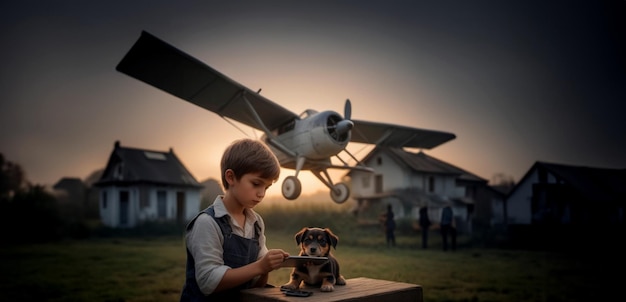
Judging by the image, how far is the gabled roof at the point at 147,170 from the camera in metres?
8.70

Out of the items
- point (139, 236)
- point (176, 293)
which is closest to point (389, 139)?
point (176, 293)

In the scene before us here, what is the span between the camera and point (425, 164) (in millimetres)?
7223

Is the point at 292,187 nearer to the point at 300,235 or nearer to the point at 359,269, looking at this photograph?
the point at 359,269

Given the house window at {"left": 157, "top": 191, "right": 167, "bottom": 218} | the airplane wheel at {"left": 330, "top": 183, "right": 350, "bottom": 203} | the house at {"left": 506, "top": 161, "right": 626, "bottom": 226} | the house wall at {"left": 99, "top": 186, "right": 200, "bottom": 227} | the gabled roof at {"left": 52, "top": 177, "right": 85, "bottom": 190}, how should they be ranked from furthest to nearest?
the house window at {"left": 157, "top": 191, "right": 167, "bottom": 218} → the house wall at {"left": 99, "top": 186, "right": 200, "bottom": 227} → the gabled roof at {"left": 52, "top": 177, "right": 85, "bottom": 190} → the house at {"left": 506, "top": 161, "right": 626, "bottom": 226} → the airplane wheel at {"left": 330, "top": 183, "right": 350, "bottom": 203}

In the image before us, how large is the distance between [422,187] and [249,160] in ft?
18.5

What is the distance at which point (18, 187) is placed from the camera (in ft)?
22.8

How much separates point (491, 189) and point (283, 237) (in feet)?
10.7

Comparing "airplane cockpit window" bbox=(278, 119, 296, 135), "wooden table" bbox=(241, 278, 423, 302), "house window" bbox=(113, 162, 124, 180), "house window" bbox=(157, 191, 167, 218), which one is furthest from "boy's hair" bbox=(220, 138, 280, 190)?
"house window" bbox=(113, 162, 124, 180)

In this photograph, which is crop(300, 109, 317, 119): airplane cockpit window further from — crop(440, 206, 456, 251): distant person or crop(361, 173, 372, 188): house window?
crop(440, 206, 456, 251): distant person

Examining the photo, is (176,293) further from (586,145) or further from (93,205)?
(586,145)

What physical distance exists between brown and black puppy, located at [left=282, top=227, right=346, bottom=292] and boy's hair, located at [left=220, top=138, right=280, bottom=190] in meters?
0.40

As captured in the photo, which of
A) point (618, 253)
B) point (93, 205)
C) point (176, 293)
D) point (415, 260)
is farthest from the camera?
point (93, 205)

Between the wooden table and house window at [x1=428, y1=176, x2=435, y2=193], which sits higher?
house window at [x1=428, y1=176, x2=435, y2=193]

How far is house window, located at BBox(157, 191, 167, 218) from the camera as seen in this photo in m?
8.62
